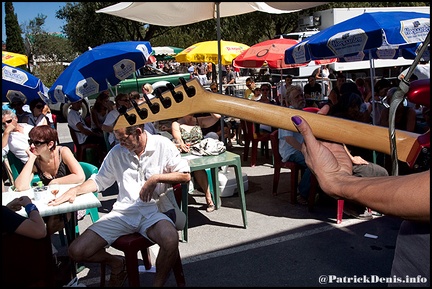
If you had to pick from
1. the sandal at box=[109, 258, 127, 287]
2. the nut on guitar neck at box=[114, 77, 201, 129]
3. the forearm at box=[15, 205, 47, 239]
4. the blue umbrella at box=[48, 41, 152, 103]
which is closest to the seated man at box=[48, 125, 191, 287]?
the sandal at box=[109, 258, 127, 287]

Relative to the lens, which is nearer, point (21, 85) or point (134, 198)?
point (134, 198)

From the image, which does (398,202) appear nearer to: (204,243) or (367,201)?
(367,201)

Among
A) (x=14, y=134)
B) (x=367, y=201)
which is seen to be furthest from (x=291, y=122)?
(x=14, y=134)

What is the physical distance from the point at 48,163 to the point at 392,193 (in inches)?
126

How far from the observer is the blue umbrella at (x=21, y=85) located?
661 cm

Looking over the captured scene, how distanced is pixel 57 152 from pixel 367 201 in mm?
3058

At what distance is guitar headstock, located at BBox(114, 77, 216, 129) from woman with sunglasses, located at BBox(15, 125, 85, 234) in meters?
2.12

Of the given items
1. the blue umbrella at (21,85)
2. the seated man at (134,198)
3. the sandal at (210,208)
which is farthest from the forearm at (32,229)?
the blue umbrella at (21,85)

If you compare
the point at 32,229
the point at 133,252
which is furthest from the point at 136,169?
the point at 32,229

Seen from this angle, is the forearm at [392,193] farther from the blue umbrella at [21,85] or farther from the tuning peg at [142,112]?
the blue umbrella at [21,85]

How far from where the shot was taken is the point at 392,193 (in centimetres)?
152

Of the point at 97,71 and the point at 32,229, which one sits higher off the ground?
the point at 97,71

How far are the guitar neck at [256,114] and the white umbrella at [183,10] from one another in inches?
134

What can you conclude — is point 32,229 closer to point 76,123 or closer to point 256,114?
point 256,114
